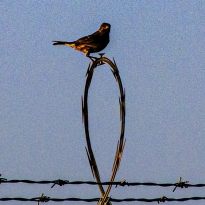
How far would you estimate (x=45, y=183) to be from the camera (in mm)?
13148

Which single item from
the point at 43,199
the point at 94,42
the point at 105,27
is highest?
the point at 105,27

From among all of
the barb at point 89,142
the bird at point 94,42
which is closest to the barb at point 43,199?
the barb at point 89,142

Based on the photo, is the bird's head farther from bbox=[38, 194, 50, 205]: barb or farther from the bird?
bbox=[38, 194, 50, 205]: barb

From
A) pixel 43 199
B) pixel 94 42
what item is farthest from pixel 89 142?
pixel 94 42

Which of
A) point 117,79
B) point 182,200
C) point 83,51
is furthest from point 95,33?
point 182,200

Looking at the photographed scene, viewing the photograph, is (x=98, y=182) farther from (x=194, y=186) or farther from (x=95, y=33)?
(x=95, y=33)

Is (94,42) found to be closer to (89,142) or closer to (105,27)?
(105,27)

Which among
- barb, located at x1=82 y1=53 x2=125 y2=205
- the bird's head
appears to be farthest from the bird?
barb, located at x1=82 y1=53 x2=125 y2=205

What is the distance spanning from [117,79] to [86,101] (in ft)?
2.76

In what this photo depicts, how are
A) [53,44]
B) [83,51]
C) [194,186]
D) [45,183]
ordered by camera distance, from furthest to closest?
[53,44] < [83,51] < [194,186] < [45,183]

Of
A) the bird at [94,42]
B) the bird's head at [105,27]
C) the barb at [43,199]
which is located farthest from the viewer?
the bird's head at [105,27]

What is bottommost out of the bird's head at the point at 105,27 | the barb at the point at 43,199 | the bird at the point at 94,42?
the barb at the point at 43,199

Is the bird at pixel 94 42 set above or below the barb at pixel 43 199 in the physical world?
above

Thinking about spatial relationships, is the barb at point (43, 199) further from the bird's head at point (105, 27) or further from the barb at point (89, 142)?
the bird's head at point (105, 27)
